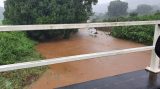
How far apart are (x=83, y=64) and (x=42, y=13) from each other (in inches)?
130

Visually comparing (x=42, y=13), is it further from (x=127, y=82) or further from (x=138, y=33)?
(x=127, y=82)

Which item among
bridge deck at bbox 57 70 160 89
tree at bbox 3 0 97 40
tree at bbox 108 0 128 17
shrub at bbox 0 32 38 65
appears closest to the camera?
bridge deck at bbox 57 70 160 89

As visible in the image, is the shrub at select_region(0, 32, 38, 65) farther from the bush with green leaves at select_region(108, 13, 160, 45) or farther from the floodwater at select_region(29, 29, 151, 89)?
the bush with green leaves at select_region(108, 13, 160, 45)

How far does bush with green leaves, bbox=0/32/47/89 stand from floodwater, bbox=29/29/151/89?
187 mm

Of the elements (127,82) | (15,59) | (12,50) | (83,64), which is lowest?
(83,64)

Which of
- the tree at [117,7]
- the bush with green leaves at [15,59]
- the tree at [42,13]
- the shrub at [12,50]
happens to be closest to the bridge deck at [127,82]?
the bush with green leaves at [15,59]

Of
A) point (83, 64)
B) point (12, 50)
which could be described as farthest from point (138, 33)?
point (12, 50)

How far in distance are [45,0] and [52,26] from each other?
618 cm

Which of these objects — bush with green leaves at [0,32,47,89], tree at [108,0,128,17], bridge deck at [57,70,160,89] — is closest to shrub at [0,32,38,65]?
bush with green leaves at [0,32,47,89]

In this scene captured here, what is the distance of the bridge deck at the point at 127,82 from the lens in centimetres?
282

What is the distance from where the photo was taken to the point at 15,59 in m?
5.54

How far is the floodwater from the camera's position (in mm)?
4633

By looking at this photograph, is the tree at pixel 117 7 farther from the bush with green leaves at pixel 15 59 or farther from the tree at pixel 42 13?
the bush with green leaves at pixel 15 59

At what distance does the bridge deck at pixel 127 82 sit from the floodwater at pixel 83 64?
1.39 metres
